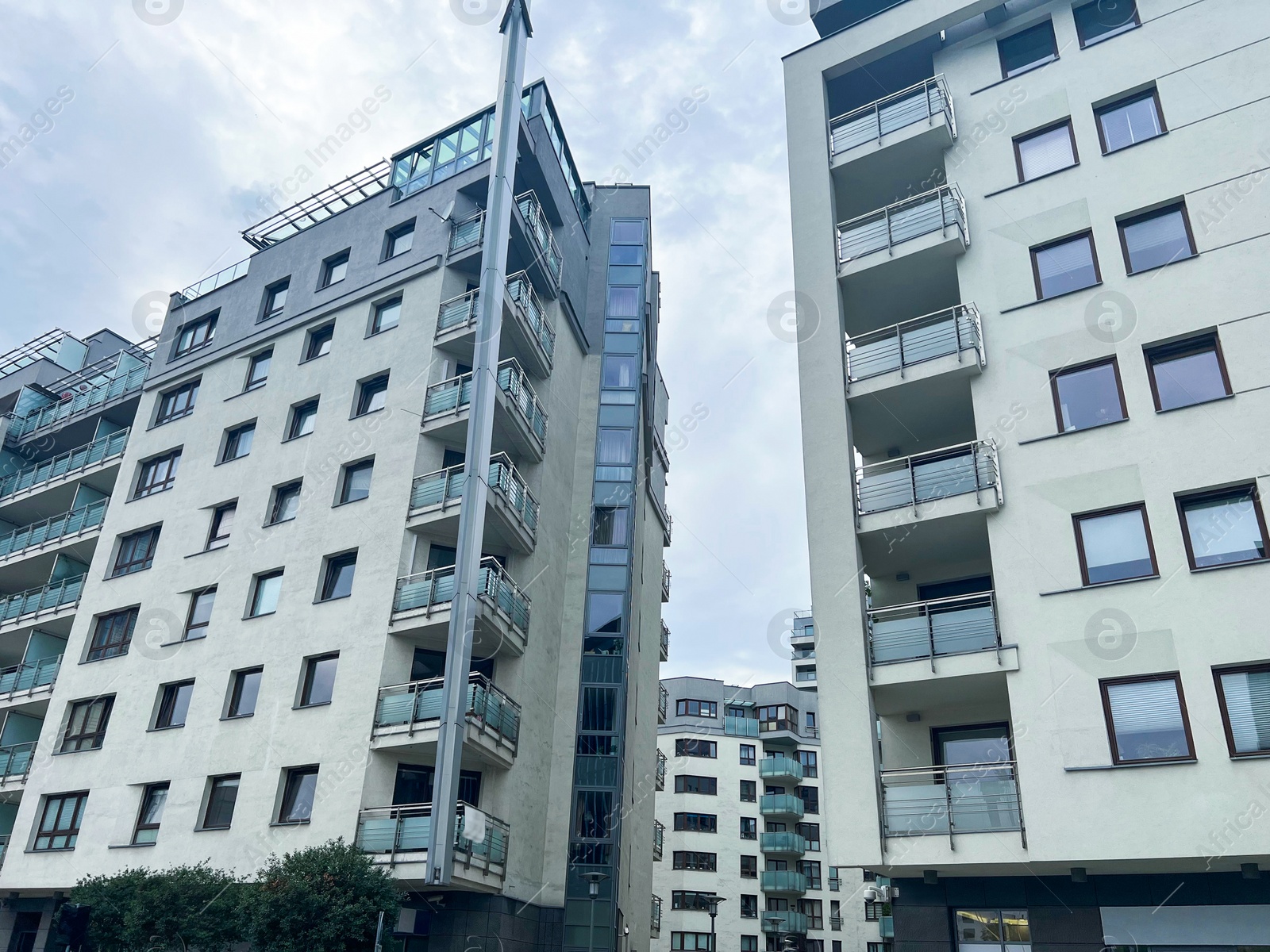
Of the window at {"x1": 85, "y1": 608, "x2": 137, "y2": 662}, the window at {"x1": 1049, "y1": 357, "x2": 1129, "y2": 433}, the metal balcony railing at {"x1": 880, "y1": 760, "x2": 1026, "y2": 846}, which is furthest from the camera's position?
the window at {"x1": 85, "y1": 608, "x2": 137, "y2": 662}

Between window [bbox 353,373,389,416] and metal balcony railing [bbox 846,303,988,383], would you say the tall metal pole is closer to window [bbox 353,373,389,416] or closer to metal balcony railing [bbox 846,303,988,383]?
window [bbox 353,373,389,416]

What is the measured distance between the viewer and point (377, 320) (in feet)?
101

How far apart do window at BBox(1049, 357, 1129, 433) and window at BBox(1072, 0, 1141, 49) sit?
831 cm

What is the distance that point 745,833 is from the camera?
68375 millimetres

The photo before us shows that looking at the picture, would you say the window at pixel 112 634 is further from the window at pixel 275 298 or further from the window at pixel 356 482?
the window at pixel 275 298

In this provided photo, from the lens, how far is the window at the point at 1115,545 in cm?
1759

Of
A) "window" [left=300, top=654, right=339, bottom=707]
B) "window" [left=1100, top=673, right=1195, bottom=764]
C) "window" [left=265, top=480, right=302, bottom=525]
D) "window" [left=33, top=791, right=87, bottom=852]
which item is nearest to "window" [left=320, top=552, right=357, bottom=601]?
"window" [left=300, top=654, right=339, bottom=707]

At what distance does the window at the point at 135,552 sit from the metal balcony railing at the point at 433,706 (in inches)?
475

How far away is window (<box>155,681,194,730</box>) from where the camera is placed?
90.0 ft

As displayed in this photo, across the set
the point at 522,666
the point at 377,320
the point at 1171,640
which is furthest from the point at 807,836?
the point at 1171,640

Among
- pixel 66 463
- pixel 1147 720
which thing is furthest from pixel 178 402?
pixel 1147 720

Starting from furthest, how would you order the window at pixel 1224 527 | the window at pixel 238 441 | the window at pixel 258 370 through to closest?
1. the window at pixel 258 370
2. the window at pixel 238 441
3. the window at pixel 1224 527

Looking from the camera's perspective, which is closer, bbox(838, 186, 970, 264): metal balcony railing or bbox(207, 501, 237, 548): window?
bbox(838, 186, 970, 264): metal balcony railing

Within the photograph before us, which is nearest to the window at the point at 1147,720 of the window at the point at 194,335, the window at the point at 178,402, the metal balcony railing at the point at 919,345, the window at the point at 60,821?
the metal balcony railing at the point at 919,345
